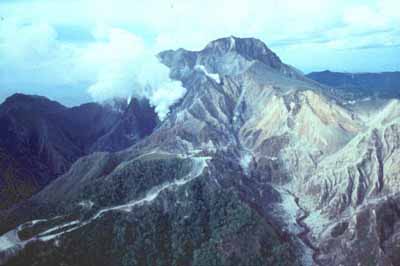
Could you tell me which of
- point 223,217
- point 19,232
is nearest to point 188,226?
point 223,217

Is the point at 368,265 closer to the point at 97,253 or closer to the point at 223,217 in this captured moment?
the point at 223,217

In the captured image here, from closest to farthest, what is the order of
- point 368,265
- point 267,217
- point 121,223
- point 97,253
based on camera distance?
point 368,265 → point 97,253 → point 121,223 → point 267,217

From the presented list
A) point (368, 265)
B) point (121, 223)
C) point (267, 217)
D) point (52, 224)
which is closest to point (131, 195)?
point (121, 223)

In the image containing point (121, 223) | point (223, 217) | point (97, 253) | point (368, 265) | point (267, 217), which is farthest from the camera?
point (267, 217)

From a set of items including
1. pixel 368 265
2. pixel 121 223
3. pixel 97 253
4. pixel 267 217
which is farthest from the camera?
pixel 267 217

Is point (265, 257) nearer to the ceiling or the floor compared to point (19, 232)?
nearer to the floor

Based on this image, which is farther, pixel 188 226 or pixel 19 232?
pixel 188 226

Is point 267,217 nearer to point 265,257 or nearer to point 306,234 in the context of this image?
point 306,234

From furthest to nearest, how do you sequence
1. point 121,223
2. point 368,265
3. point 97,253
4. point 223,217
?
point 223,217, point 121,223, point 97,253, point 368,265

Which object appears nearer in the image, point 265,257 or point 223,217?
point 265,257
